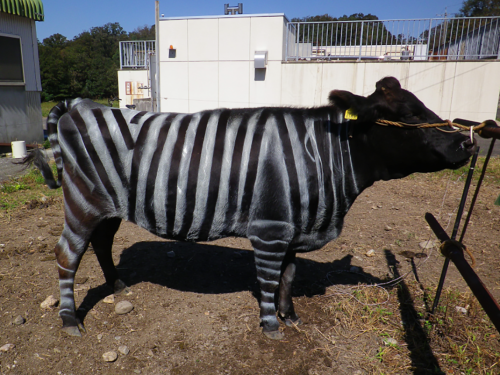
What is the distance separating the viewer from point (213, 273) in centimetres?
416

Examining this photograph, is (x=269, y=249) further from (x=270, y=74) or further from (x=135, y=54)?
(x=135, y=54)

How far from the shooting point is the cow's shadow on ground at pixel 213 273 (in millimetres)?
3707

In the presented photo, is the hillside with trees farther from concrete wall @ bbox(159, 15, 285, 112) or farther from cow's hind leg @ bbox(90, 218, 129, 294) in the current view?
cow's hind leg @ bbox(90, 218, 129, 294)

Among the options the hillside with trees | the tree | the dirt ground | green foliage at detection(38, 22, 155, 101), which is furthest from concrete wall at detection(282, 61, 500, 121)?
the tree

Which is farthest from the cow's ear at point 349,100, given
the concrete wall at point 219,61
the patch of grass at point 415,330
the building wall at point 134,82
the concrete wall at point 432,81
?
the building wall at point 134,82

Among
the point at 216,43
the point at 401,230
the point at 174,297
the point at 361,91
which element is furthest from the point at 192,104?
the point at 174,297

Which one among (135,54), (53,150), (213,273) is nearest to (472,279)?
(213,273)

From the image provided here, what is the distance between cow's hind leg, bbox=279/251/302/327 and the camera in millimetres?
3252

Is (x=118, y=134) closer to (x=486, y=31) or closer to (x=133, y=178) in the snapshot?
(x=133, y=178)

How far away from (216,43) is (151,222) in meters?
11.0

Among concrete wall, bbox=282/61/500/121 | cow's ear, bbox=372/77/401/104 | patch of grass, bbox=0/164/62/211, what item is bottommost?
patch of grass, bbox=0/164/62/211

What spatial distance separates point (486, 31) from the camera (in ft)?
40.0

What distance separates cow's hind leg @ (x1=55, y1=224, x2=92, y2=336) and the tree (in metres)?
49.4

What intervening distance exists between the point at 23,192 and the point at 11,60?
5.64m
